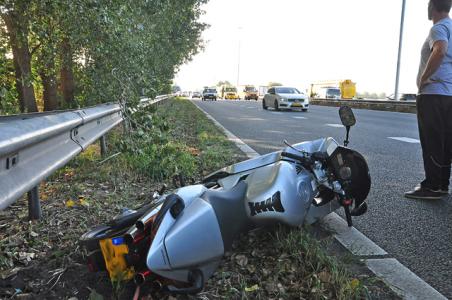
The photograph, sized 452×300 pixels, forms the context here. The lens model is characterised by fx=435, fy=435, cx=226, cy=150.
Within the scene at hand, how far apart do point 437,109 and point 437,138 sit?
10.8 inches

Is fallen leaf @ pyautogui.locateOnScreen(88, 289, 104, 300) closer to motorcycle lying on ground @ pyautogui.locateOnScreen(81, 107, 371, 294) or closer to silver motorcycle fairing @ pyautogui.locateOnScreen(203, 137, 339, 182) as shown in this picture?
motorcycle lying on ground @ pyautogui.locateOnScreen(81, 107, 371, 294)

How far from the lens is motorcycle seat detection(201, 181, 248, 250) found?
2177mm

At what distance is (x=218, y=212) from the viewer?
85.1 inches

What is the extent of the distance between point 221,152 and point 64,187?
8.87ft

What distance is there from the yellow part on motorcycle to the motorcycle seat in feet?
1.54

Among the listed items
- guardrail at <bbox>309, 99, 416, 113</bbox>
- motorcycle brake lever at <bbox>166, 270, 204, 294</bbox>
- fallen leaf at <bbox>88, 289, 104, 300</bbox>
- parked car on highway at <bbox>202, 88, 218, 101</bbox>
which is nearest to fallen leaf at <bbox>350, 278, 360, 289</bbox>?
motorcycle brake lever at <bbox>166, 270, 204, 294</bbox>

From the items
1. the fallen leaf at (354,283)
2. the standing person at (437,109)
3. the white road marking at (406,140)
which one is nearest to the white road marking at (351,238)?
the fallen leaf at (354,283)

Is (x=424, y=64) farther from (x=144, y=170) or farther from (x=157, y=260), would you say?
(x=157, y=260)

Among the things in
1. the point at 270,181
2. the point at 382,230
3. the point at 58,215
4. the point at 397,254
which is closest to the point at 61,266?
the point at 58,215

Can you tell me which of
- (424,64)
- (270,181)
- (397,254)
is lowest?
(397,254)

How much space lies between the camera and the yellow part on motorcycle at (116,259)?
1960 mm

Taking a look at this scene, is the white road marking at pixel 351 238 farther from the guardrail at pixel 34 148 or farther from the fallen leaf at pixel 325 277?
the guardrail at pixel 34 148

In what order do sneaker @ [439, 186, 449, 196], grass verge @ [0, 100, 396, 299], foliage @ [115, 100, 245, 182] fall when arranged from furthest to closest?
foliage @ [115, 100, 245, 182] < sneaker @ [439, 186, 449, 196] < grass verge @ [0, 100, 396, 299]

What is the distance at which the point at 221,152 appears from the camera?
621cm
